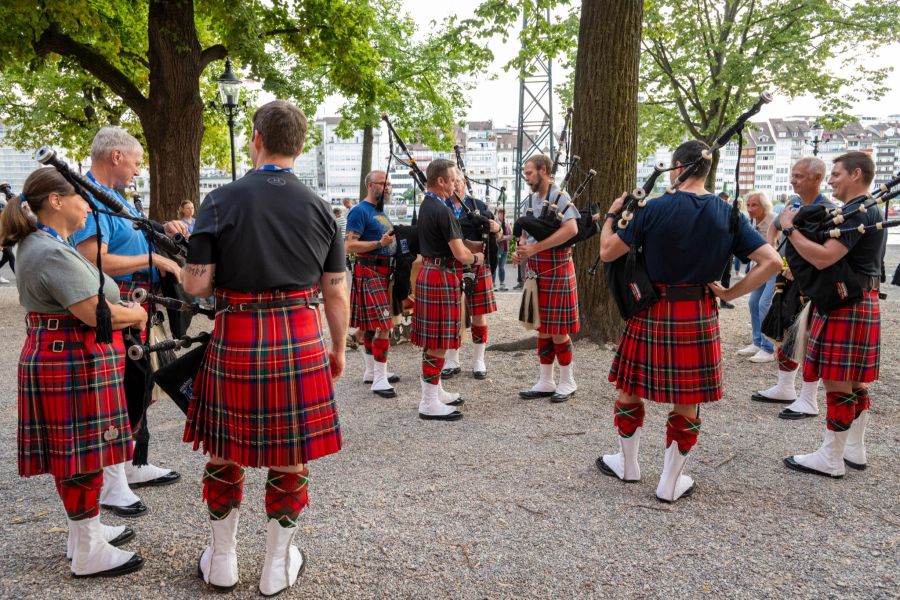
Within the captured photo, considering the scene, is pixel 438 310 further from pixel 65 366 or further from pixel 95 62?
pixel 95 62

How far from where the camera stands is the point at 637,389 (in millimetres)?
2973

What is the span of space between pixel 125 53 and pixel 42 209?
1067 centimetres

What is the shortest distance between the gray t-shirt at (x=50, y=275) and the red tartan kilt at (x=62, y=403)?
0.25ft

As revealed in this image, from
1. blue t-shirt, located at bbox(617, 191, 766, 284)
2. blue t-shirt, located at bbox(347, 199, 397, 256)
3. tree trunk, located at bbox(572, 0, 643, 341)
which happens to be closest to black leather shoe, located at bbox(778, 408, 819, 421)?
blue t-shirt, located at bbox(617, 191, 766, 284)

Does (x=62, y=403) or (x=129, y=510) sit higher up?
(x=62, y=403)

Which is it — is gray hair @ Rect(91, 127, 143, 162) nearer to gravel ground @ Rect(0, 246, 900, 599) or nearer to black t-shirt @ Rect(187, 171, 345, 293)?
black t-shirt @ Rect(187, 171, 345, 293)

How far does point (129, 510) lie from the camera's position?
2848mm

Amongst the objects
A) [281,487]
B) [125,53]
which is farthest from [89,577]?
[125,53]

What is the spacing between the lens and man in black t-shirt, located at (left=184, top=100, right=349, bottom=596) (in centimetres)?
199

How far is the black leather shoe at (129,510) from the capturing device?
9.34ft

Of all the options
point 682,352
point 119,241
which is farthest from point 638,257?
point 119,241

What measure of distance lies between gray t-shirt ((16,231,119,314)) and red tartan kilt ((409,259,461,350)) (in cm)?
244

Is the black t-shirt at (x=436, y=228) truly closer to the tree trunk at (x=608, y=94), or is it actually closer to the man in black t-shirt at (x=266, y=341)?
the man in black t-shirt at (x=266, y=341)

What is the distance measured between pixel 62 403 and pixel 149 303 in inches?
24.0
